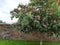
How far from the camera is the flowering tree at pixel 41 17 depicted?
10516mm

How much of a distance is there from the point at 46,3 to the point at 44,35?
1.51 metres

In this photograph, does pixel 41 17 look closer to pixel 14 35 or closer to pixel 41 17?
pixel 41 17

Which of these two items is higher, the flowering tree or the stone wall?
the flowering tree

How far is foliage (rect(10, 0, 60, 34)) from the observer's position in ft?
34.5

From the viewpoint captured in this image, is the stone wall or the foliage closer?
the foliage

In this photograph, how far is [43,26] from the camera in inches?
414

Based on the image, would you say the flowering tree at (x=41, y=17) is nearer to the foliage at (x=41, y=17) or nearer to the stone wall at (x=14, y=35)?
the foliage at (x=41, y=17)

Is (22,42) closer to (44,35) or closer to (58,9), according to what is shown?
(44,35)

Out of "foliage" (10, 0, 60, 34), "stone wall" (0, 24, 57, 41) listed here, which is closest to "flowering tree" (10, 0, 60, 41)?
"foliage" (10, 0, 60, 34)

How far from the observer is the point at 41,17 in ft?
34.9

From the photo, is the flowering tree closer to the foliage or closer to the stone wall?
the foliage

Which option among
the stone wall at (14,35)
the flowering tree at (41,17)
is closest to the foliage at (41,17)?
the flowering tree at (41,17)

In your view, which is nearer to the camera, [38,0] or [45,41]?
[38,0]

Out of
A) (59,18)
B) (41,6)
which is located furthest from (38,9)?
(59,18)
